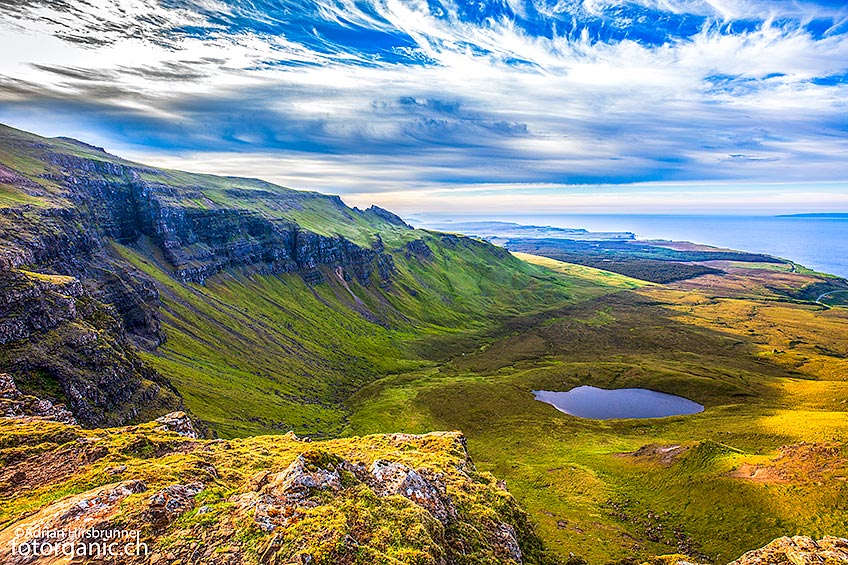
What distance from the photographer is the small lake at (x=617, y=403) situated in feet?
491

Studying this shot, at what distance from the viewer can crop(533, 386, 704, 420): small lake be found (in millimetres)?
149625

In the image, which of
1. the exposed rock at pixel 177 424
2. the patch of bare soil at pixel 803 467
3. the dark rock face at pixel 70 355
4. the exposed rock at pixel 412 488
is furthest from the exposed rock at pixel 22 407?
the patch of bare soil at pixel 803 467

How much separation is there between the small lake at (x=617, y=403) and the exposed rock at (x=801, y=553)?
113 m

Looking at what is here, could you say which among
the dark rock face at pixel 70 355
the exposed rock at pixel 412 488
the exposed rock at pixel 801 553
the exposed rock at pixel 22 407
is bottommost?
the dark rock face at pixel 70 355

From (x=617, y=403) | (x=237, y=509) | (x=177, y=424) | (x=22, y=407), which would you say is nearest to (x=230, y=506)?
(x=237, y=509)

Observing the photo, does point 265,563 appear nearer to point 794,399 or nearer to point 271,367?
point 271,367

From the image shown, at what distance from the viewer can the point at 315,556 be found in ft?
85.4

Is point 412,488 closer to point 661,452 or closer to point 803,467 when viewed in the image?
point 803,467

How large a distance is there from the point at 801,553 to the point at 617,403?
5279 inches

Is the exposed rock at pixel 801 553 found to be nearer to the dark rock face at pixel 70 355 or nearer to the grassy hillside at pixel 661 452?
the grassy hillside at pixel 661 452

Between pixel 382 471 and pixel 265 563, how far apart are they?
58.8 feet

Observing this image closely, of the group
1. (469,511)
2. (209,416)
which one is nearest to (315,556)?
(469,511)

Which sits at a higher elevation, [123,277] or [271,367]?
[123,277]

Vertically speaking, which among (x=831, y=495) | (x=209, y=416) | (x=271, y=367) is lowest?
(x=271, y=367)
